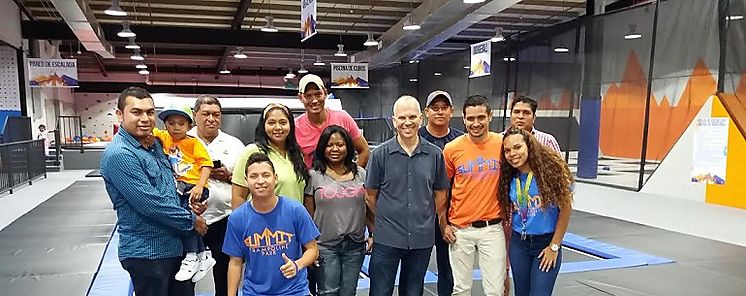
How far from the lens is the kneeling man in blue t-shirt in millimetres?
2162

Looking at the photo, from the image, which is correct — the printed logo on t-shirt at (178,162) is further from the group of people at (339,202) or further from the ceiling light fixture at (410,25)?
the ceiling light fixture at (410,25)

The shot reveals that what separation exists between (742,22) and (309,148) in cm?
678

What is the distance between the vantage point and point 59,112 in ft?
64.0

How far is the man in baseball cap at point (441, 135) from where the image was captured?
Result: 271 cm

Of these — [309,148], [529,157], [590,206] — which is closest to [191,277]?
[309,148]

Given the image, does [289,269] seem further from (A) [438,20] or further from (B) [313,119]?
(A) [438,20]

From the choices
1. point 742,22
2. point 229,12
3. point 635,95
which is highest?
point 229,12

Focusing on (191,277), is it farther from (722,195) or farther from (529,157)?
(722,195)

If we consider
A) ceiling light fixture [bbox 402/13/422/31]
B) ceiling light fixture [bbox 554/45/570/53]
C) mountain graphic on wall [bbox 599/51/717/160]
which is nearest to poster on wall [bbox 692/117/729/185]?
mountain graphic on wall [bbox 599/51/717/160]

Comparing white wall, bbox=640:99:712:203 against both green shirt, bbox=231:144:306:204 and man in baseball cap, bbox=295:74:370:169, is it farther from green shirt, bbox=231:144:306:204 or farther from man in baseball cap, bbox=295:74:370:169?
green shirt, bbox=231:144:306:204

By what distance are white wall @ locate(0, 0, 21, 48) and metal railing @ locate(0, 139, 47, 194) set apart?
9.42 ft

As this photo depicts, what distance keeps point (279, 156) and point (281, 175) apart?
0.10 metres

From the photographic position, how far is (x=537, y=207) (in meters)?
2.38

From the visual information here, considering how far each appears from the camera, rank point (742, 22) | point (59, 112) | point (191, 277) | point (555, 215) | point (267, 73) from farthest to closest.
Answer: point (267, 73) < point (59, 112) < point (742, 22) < point (555, 215) < point (191, 277)
